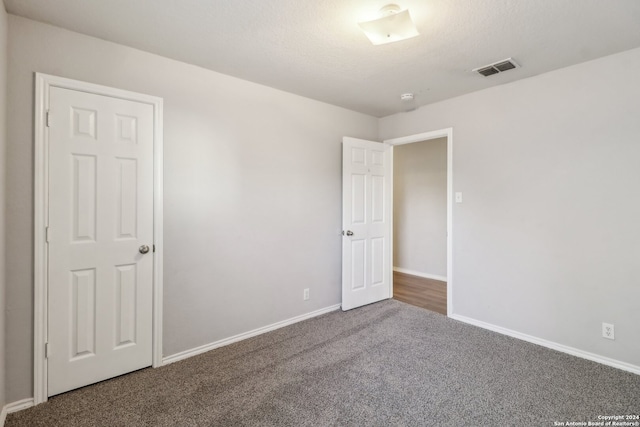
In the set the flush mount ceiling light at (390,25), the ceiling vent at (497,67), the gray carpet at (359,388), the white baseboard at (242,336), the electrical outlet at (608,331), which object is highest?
the ceiling vent at (497,67)

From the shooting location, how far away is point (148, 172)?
2.37 meters

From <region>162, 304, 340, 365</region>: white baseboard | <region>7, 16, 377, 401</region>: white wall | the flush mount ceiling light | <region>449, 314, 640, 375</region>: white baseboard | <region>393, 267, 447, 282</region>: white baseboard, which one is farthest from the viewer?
<region>393, 267, 447, 282</region>: white baseboard

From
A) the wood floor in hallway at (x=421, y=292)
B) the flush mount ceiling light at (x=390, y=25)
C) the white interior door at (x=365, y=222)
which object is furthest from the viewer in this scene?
the wood floor in hallway at (x=421, y=292)

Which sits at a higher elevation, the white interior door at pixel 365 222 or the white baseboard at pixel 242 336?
the white interior door at pixel 365 222

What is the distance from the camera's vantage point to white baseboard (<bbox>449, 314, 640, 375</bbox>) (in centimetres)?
238

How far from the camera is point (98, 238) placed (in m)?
2.19

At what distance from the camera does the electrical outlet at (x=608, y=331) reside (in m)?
2.45

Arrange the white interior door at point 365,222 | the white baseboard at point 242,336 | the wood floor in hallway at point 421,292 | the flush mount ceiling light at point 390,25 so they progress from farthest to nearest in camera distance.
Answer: the wood floor in hallway at point 421,292
the white interior door at point 365,222
the white baseboard at point 242,336
the flush mount ceiling light at point 390,25

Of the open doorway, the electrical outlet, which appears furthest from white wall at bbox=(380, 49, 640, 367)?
the open doorway

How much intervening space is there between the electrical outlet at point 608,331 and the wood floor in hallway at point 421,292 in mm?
1414

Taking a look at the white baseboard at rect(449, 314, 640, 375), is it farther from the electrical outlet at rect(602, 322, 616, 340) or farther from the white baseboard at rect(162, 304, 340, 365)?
the white baseboard at rect(162, 304, 340, 365)

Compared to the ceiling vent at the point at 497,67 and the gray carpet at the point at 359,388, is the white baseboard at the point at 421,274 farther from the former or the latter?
the ceiling vent at the point at 497,67

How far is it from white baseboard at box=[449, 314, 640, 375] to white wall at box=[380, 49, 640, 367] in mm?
38

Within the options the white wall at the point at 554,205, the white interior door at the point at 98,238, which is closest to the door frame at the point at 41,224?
the white interior door at the point at 98,238
